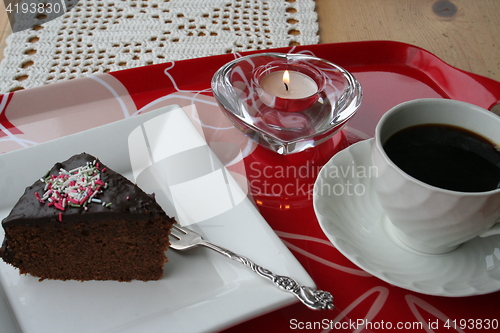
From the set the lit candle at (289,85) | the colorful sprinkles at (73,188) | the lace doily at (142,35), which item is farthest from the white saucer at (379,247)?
the lace doily at (142,35)

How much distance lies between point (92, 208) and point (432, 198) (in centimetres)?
51

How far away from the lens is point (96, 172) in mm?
751

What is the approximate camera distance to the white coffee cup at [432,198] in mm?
599

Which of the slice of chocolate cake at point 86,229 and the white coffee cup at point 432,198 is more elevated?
the white coffee cup at point 432,198

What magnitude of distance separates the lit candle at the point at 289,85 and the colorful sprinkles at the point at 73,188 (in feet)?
1.37

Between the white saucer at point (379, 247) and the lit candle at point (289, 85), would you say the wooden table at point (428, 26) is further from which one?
the white saucer at point (379, 247)

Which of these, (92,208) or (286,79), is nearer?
(92,208)

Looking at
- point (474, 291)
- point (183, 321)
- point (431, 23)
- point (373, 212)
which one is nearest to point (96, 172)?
point (183, 321)

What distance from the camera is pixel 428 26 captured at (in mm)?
1432

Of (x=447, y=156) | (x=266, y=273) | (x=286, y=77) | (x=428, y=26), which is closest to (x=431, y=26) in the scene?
(x=428, y=26)

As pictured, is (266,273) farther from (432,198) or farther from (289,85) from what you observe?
(289,85)

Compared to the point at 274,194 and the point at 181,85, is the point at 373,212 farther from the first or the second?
the point at 181,85

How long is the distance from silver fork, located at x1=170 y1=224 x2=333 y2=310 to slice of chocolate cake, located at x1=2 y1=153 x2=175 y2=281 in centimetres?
3

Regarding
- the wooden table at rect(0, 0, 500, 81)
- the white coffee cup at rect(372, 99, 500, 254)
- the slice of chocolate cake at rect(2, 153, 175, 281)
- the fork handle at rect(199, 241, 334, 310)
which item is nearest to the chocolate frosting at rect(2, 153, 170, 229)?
the slice of chocolate cake at rect(2, 153, 175, 281)
